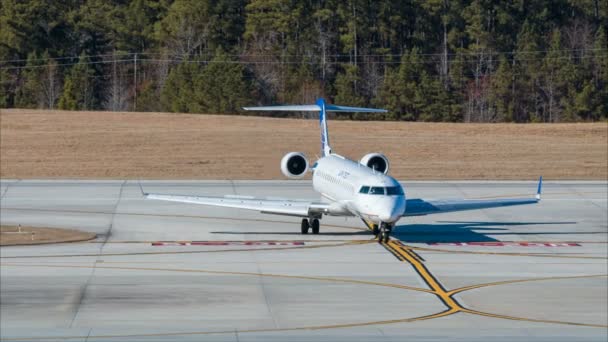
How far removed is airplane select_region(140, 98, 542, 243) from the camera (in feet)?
123

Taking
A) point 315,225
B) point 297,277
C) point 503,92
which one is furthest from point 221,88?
point 297,277

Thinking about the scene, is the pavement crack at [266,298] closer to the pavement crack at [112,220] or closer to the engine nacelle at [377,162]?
the pavement crack at [112,220]

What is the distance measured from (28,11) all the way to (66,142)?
3956 centimetres

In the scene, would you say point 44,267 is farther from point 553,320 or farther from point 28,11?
point 28,11

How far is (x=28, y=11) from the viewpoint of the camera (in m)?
116

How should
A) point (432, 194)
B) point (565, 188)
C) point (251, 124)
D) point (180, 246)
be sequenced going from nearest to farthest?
1. point (180, 246)
2. point (432, 194)
3. point (565, 188)
4. point (251, 124)

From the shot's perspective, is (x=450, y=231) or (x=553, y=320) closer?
(x=553, y=320)

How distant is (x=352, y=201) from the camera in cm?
3850

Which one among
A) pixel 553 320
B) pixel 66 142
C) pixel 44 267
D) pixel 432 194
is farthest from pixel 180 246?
pixel 66 142

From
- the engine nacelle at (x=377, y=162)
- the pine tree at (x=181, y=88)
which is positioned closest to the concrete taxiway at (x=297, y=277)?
the engine nacelle at (x=377, y=162)

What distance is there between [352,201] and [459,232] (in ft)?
20.0

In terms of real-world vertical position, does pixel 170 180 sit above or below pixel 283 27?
below

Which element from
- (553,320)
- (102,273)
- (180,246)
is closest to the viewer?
(553,320)

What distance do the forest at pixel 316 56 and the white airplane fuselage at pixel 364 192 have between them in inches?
2601
